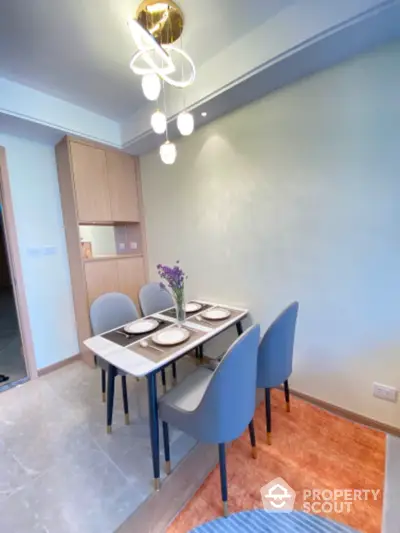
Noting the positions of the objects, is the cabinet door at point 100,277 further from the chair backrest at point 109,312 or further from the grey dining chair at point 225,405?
the grey dining chair at point 225,405

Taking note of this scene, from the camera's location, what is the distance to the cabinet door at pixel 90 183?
237 cm

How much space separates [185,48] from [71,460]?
2922mm

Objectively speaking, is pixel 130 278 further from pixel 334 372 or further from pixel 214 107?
pixel 334 372

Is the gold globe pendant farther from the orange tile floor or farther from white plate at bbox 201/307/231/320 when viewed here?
the orange tile floor

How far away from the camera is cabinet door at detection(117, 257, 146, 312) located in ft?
9.24

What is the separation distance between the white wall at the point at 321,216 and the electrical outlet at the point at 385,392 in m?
0.03

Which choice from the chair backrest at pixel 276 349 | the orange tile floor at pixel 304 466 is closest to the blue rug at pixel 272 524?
the orange tile floor at pixel 304 466

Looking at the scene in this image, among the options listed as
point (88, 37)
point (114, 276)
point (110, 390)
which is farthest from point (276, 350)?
point (88, 37)

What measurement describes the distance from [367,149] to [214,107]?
1227 millimetres

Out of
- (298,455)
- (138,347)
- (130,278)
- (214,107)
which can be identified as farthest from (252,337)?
(130,278)

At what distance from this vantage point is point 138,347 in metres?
1.44

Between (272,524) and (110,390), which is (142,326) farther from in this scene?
(272,524)

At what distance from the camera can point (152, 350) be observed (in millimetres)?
1396

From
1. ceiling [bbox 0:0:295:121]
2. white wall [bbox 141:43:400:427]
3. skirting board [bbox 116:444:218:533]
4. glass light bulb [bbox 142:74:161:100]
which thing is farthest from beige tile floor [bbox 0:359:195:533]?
ceiling [bbox 0:0:295:121]
